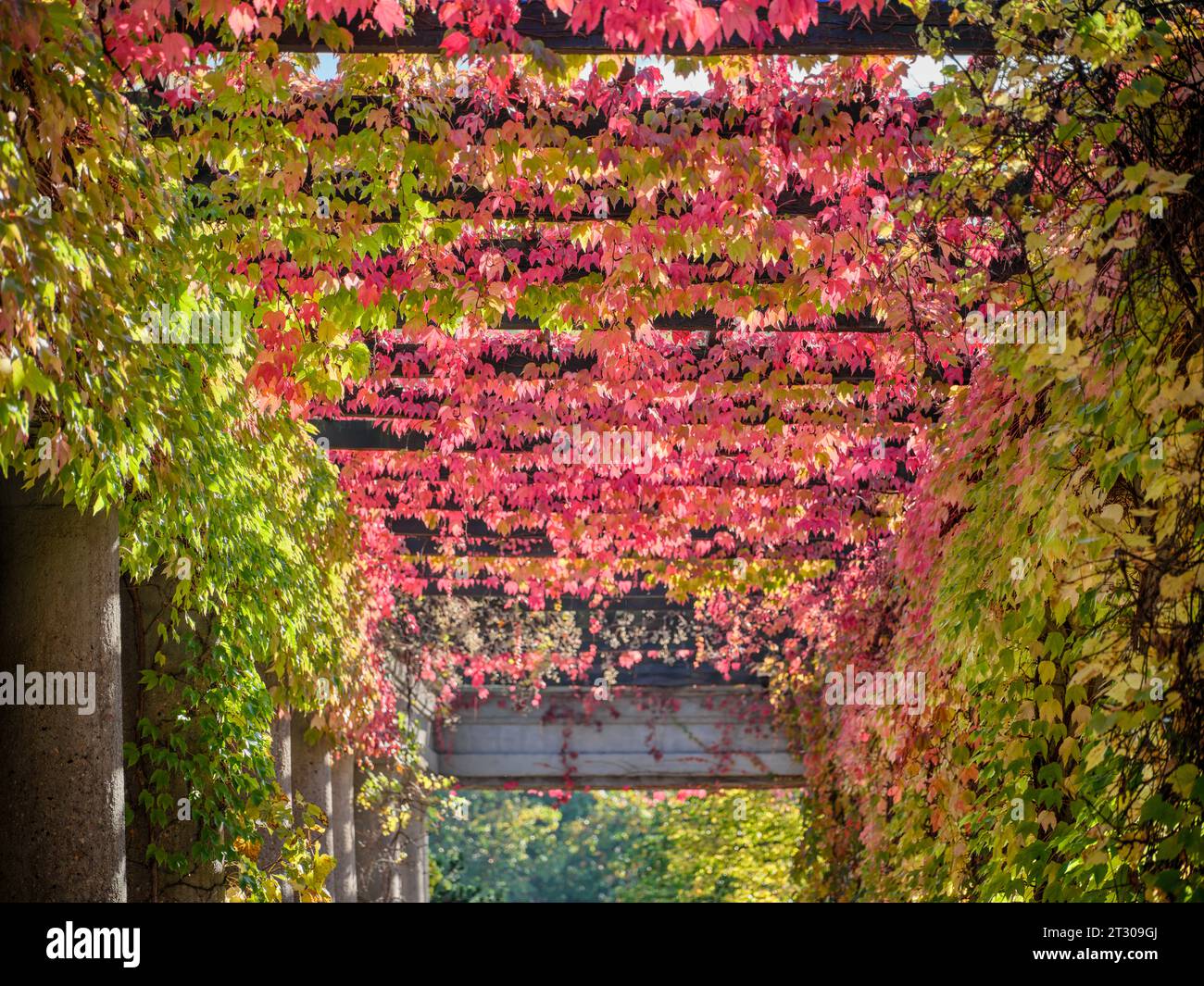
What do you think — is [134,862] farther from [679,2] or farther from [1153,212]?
[1153,212]

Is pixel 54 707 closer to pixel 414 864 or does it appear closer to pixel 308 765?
pixel 308 765

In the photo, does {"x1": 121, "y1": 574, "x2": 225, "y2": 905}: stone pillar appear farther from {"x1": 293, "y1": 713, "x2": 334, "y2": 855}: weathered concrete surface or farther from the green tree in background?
the green tree in background

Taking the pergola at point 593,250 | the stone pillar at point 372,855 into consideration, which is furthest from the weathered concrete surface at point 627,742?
the pergola at point 593,250

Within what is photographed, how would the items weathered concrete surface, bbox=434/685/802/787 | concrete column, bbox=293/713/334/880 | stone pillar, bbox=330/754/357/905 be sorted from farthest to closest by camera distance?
weathered concrete surface, bbox=434/685/802/787
stone pillar, bbox=330/754/357/905
concrete column, bbox=293/713/334/880

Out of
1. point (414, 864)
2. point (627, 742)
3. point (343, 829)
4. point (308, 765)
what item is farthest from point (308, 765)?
point (627, 742)

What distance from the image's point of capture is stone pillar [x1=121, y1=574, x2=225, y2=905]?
23.3 feet

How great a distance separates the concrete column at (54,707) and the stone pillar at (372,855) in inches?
384

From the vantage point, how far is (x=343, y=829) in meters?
13.9

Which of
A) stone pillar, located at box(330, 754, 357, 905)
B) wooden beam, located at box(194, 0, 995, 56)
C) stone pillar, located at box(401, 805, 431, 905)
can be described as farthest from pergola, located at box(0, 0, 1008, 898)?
stone pillar, located at box(401, 805, 431, 905)

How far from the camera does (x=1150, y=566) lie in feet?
14.1

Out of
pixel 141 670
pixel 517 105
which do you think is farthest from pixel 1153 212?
pixel 141 670

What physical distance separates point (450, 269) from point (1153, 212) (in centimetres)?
463

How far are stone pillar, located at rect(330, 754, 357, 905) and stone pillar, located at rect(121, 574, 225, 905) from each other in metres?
6.06

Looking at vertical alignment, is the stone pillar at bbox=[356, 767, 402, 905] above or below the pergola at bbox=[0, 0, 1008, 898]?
below
